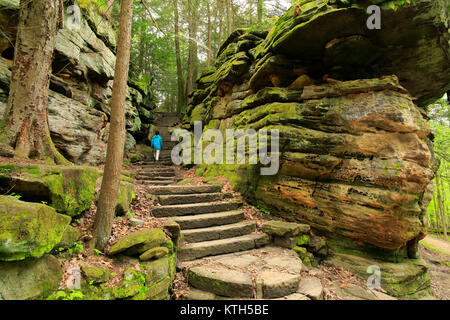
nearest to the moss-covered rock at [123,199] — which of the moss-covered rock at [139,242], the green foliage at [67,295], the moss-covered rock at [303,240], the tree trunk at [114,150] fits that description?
the tree trunk at [114,150]

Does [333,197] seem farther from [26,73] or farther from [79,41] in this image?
[79,41]

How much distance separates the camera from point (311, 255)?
5.47 meters

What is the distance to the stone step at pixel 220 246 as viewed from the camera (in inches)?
180

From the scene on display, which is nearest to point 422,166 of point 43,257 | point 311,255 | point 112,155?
point 311,255

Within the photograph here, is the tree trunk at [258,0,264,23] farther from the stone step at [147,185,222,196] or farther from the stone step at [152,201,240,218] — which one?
the stone step at [152,201,240,218]

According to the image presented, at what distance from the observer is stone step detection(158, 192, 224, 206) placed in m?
6.40

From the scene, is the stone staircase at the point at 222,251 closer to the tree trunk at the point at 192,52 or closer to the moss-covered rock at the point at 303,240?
the moss-covered rock at the point at 303,240

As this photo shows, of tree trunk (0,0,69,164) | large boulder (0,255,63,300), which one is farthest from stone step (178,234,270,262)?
tree trunk (0,0,69,164)

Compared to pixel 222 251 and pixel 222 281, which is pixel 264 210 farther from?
pixel 222 281

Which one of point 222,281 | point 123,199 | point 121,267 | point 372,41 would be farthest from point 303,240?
point 372,41

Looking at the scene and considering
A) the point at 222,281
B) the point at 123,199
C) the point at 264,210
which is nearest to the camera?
the point at 222,281

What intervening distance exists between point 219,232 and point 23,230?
394 cm

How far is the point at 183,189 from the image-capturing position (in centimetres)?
722
